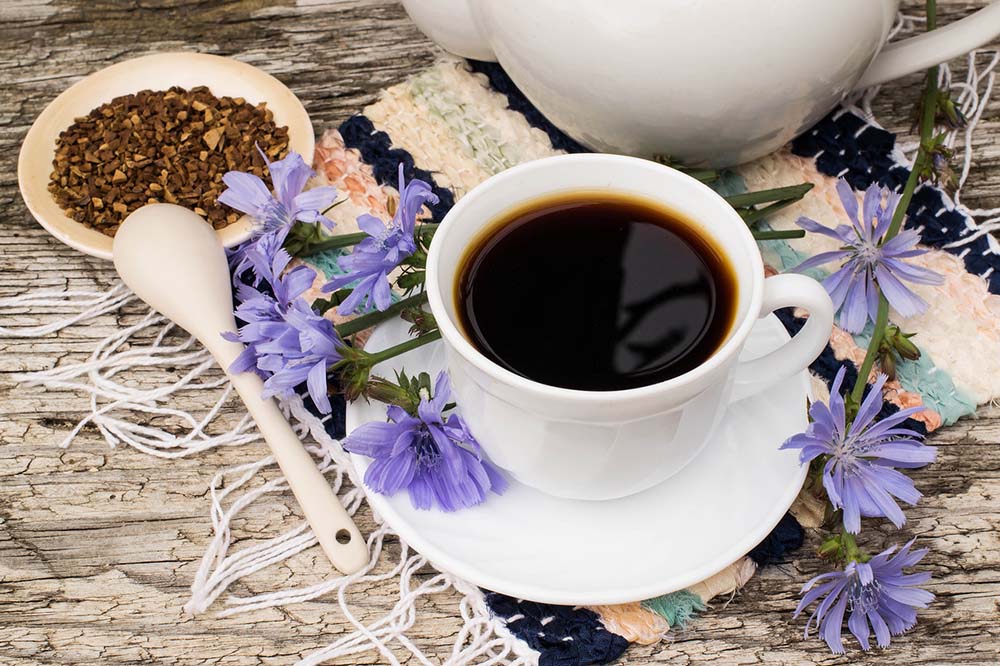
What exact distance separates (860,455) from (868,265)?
0.16 meters

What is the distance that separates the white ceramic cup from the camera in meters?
0.44

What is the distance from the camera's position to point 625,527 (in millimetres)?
512

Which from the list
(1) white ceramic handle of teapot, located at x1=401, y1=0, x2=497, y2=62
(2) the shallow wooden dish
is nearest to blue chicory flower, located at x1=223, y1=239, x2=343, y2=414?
(2) the shallow wooden dish

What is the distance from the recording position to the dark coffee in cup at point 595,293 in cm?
49

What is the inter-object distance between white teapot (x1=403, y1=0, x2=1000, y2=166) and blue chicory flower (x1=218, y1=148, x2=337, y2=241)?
0.15 metres

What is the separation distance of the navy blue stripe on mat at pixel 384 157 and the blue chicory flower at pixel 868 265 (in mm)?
245

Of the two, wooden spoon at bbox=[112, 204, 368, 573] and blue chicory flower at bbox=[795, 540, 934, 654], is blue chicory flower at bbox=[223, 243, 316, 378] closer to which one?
wooden spoon at bbox=[112, 204, 368, 573]

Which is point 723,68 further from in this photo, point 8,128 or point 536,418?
point 8,128

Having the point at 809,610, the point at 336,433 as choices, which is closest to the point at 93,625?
the point at 336,433

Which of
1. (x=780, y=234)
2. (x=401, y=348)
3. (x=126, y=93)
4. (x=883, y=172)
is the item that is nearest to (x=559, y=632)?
(x=401, y=348)

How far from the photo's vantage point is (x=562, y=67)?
0.61 metres

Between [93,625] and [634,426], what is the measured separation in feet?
1.00

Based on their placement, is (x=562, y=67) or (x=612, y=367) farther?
(x=562, y=67)

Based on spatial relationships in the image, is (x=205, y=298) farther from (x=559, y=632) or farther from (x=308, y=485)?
(x=559, y=632)
